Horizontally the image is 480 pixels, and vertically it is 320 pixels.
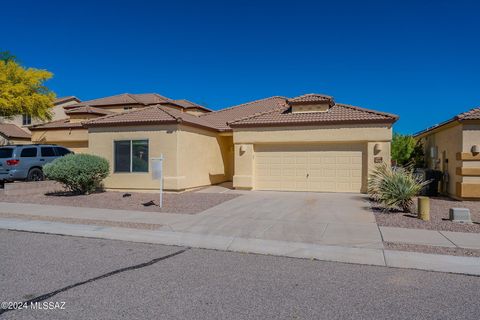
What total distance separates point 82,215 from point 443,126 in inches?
594

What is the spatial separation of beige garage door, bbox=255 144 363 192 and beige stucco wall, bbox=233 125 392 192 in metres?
0.32

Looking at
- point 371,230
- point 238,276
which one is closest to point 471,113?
point 371,230

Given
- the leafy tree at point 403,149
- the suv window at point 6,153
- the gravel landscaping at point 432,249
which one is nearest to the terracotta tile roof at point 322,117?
the leafy tree at point 403,149

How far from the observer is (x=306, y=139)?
58.7 feet

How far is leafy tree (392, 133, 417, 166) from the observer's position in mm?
24837

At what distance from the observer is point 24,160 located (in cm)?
1808

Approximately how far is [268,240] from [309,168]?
9968mm

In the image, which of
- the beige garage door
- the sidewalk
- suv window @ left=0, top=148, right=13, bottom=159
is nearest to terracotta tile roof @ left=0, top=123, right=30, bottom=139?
suv window @ left=0, top=148, right=13, bottom=159

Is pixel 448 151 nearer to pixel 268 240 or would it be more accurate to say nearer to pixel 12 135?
pixel 268 240

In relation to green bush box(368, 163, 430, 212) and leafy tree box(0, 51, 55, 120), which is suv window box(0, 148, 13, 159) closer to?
leafy tree box(0, 51, 55, 120)

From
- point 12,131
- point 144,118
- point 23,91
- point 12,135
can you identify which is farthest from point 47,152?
point 12,131

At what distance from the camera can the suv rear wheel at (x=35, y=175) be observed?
1836cm

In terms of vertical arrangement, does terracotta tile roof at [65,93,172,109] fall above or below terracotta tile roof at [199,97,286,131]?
above

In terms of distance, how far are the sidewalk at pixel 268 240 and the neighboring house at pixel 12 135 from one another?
2545 centimetres
